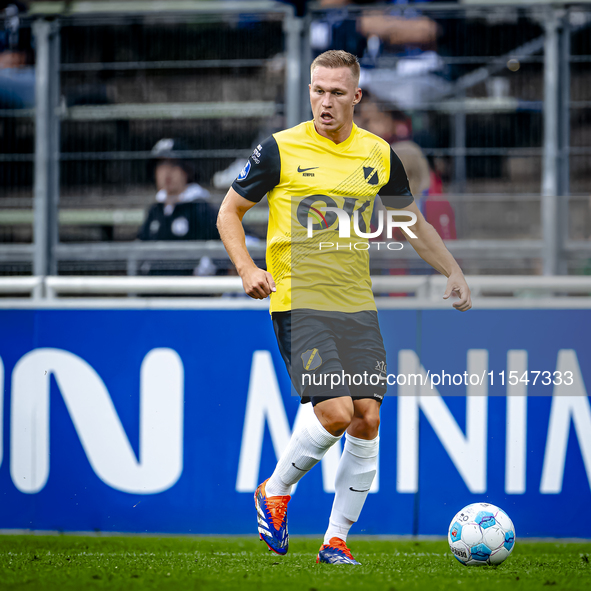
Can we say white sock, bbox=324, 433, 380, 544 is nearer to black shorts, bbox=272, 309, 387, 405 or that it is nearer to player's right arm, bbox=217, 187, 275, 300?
black shorts, bbox=272, 309, 387, 405

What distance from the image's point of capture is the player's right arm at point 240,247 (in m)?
3.40

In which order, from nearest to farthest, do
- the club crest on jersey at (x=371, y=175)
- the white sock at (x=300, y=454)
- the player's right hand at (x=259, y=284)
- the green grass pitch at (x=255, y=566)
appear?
the green grass pitch at (x=255, y=566) → the player's right hand at (x=259, y=284) → the white sock at (x=300, y=454) → the club crest on jersey at (x=371, y=175)

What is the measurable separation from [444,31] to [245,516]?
2957 mm

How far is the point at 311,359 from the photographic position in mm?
3521

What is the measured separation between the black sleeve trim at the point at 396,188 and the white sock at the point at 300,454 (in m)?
1.08

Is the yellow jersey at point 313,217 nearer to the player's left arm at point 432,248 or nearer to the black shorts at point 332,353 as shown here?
the black shorts at point 332,353

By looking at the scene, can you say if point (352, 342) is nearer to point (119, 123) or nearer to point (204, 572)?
point (204, 572)

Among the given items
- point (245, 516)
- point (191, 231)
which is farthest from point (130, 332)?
point (245, 516)

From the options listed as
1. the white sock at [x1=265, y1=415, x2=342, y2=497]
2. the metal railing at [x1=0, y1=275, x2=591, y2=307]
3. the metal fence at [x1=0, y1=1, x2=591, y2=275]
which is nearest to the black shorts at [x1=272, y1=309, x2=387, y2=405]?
the white sock at [x1=265, y1=415, x2=342, y2=497]

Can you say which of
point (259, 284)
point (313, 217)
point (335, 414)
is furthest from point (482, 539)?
point (313, 217)

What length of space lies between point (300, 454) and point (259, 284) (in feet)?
2.56

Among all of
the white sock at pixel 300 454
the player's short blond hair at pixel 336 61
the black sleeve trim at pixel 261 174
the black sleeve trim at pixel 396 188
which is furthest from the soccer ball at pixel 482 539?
the player's short blond hair at pixel 336 61

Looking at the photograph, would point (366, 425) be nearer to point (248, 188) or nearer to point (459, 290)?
point (459, 290)

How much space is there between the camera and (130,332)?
485cm
